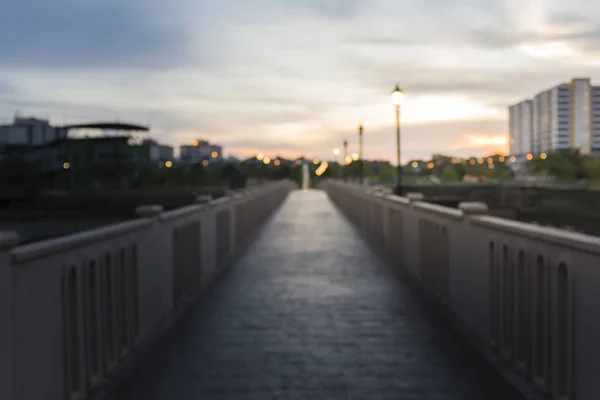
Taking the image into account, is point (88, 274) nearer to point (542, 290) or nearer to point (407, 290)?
point (542, 290)

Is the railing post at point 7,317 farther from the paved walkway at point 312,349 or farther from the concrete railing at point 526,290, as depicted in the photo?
the concrete railing at point 526,290

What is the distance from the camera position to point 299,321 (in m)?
9.17

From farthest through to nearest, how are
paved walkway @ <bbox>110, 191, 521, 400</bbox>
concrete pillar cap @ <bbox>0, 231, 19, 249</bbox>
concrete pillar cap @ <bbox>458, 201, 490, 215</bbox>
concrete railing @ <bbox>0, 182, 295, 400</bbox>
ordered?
concrete pillar cap @ <bbox>458, 201, 490, 215</bbox>
paved walkway @ <bbox>110, 191, 521, 400</bbox>
concrete railing @ <bbox>0, 182, 295, 400</bbox>
concrete pillar cap @ <bbox>0, 231, 19, 249</bbox>

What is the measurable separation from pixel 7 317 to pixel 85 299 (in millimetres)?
1542

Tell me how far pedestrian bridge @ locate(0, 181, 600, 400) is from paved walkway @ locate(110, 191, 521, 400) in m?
0.03

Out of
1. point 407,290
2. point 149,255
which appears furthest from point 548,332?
point 407,290

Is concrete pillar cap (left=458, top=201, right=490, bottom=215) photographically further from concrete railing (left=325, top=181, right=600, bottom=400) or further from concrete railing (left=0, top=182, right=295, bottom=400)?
concrete railing (left=0, top=182, right=295, bottom=400)

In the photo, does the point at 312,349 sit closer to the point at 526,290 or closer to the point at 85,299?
the point at 526,290

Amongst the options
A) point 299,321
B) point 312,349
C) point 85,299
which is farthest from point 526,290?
point 85,299

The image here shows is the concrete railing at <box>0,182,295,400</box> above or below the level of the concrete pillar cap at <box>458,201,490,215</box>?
below

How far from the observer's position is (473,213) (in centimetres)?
839

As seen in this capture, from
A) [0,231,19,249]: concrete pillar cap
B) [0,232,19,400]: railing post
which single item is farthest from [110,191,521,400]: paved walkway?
[0,231,19,249]: concrete pillar cap

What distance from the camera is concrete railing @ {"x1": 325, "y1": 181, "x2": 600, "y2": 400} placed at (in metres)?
5.08

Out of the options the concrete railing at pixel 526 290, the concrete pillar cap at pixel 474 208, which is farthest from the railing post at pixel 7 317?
the concrete pillar cap at pixel 474 208
